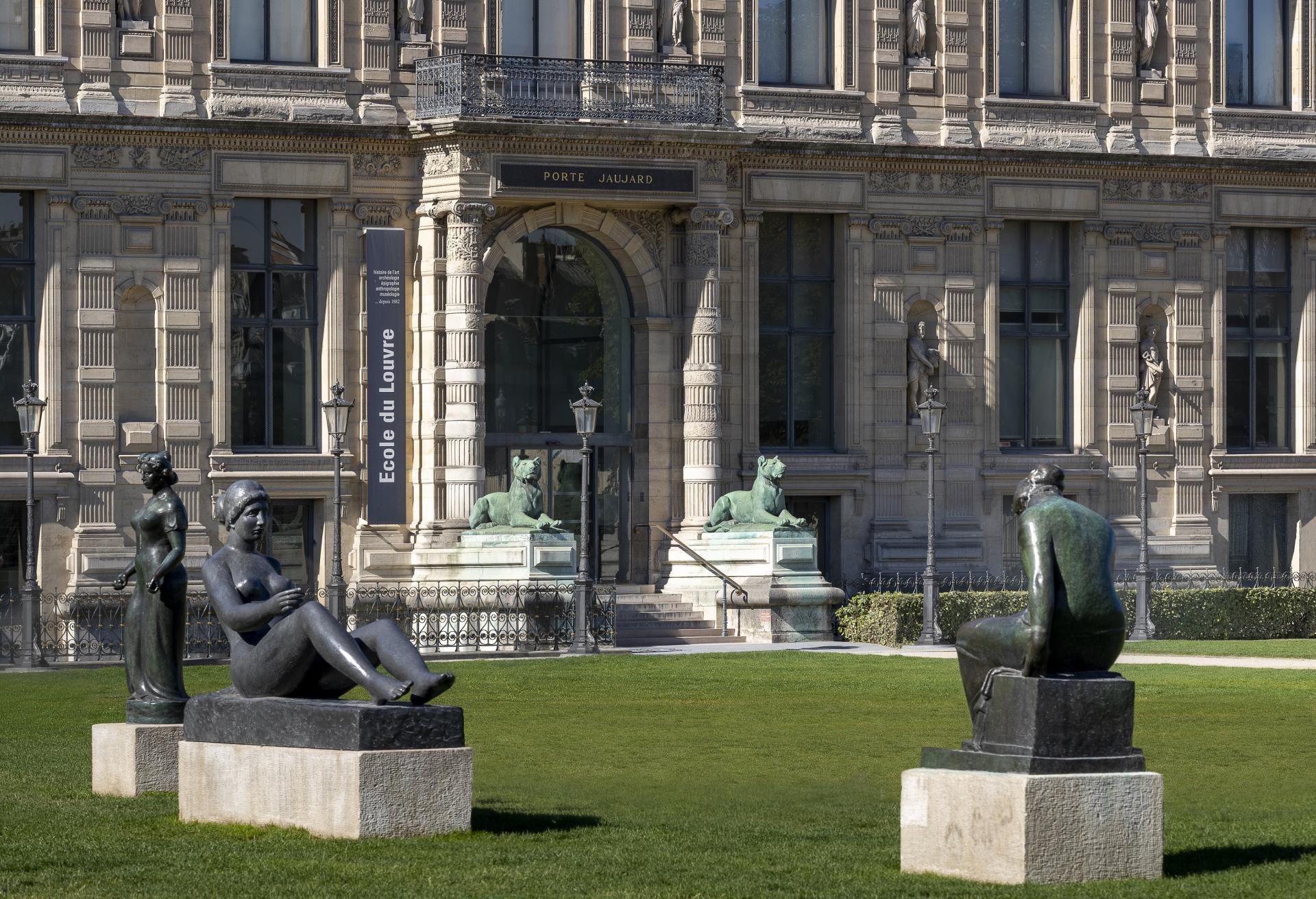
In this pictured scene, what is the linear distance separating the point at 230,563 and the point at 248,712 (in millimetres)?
1267

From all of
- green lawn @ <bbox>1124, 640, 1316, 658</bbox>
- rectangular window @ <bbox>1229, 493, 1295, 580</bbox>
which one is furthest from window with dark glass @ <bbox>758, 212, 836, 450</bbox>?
rectangular window @ <bbox>1229, 493, 1295, 580</bbox>

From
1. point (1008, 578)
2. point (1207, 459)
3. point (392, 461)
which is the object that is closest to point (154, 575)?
point (392, 461)

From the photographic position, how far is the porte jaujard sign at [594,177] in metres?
44.2

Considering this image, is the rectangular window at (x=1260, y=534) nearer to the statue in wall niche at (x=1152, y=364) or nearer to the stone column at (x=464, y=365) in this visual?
the statue in wall niche at (x=1152, y=364)

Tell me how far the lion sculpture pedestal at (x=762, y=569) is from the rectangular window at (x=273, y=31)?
1138 centimetres

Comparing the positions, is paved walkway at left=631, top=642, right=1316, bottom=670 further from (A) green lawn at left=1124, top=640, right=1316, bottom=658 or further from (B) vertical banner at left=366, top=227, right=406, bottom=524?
(B) vertical banner at left=366, top=227, right=406, bottom=524

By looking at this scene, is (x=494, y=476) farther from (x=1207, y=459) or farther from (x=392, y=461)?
(x=1207, y=459)

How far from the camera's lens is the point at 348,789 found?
51.5 feet

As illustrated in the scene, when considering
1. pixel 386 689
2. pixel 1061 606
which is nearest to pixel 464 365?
pixel 386 689

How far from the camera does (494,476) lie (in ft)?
150

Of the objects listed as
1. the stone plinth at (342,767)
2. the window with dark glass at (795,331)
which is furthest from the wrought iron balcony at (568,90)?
the stone plinth at (342,767)

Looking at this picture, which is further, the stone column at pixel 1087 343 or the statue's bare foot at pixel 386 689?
the stone column at pixel 1087 343

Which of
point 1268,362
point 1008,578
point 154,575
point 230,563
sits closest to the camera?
point 230,563

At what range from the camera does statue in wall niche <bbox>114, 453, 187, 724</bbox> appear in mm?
18906
